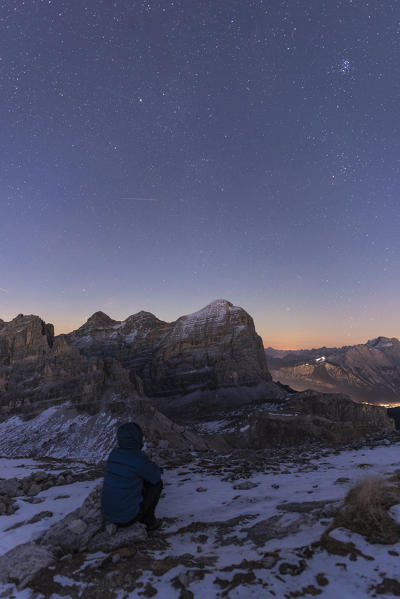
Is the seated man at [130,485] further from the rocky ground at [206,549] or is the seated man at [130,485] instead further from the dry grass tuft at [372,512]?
the dry grass tuft at [372,512]

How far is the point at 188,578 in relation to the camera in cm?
423

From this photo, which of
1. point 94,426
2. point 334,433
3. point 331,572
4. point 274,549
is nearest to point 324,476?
point 274,549

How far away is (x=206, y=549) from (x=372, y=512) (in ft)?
9.42

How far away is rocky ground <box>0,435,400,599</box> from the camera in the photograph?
401 cm

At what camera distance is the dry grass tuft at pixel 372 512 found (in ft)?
15.5

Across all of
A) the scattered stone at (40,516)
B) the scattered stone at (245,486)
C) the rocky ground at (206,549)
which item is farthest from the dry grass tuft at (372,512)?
the scattered stone at (40,516)

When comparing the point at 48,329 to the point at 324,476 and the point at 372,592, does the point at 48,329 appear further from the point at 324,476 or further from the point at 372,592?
the point at 372,592

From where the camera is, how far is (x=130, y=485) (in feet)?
19.5

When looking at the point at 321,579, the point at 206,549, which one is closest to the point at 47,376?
the point at 206,549

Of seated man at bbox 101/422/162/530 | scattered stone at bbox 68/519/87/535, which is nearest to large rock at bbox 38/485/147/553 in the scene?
scattered stone at bbox 68/519/87/535

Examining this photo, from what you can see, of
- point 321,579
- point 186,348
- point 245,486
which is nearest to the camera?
point 321,579

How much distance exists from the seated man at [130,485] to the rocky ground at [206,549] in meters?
0.27

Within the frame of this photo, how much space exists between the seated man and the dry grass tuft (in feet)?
11.1

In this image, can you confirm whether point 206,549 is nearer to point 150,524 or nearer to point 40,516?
point 150,524
